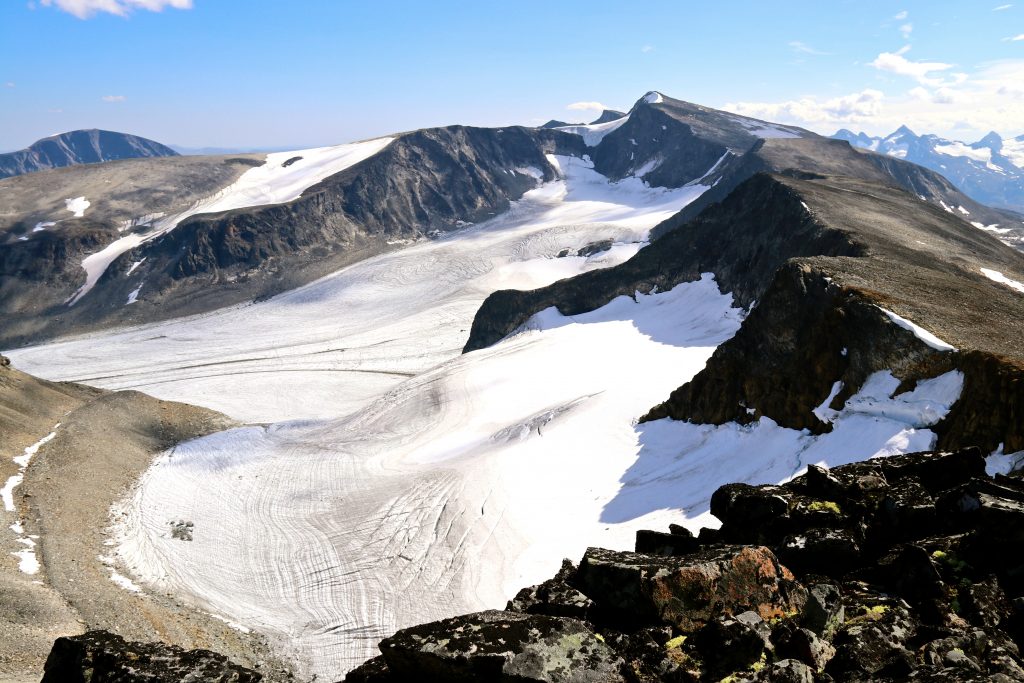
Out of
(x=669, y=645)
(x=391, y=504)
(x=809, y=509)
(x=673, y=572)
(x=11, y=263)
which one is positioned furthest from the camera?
(x=11, y=263)

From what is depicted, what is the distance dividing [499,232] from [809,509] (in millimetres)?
107795

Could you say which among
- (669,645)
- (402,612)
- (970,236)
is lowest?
(402,612)

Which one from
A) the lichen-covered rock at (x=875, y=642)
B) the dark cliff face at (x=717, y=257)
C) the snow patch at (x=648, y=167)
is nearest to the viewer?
the lichen-covered rock at (x=875, y=642)

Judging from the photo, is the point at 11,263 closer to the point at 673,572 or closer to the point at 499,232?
the point at 499,232

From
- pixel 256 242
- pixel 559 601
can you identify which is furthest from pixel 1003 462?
pixel 256 242

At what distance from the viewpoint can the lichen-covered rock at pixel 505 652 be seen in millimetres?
6367

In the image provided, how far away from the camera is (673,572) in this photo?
7.79 metres

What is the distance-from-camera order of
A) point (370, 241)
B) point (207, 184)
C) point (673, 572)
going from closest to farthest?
point (673, 572) → point (370, 241) → point (207, 184)

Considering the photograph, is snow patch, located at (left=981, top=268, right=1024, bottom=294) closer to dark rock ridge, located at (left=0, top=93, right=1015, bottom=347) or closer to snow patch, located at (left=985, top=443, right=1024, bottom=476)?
snow patch, located at (left=985, top=443, right=1024, bottom=476)

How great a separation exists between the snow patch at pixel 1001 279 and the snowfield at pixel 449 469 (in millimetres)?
13819

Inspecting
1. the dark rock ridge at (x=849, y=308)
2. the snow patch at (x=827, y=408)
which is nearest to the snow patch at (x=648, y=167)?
the dark rock ridge at (x=849, y=308)

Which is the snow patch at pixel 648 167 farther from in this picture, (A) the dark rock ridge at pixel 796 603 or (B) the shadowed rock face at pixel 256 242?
(A) the dark rock ridge at pixel 796 603

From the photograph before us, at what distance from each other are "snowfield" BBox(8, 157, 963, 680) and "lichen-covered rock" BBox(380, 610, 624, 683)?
52.1 feet

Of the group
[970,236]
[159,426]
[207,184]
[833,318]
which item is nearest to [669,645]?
[833,318]
